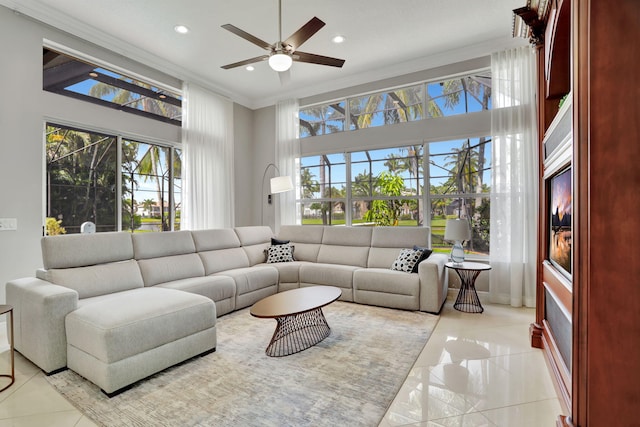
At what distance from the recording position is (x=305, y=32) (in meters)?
2.54

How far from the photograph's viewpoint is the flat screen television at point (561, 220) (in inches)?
74.3

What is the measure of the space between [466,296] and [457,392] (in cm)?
235

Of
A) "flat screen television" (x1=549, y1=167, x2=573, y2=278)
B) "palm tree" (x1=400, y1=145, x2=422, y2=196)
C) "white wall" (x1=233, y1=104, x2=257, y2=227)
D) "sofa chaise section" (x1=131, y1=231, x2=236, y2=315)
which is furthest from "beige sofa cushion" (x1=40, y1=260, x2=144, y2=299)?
"palm tree" (x1=400, y1=145, x2=422, y2=196)

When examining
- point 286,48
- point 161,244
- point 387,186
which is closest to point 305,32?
point 286,48

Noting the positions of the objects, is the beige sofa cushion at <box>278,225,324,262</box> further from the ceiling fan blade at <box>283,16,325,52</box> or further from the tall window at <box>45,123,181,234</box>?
the ceiling fan blade at <box>283,16,325,52</box>

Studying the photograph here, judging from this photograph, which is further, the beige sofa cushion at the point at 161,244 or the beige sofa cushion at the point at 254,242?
the beige sofa cushion at the point at 254,242

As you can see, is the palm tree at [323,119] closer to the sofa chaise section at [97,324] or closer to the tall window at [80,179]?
the tall window at [80,179]

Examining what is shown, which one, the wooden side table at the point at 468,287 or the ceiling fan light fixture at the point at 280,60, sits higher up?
the ceiling fan light fixture at the point at 280,60

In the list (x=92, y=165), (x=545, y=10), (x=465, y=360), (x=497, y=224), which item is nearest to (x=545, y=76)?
(x=545, y=10)

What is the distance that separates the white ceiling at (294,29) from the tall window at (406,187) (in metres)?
1.26

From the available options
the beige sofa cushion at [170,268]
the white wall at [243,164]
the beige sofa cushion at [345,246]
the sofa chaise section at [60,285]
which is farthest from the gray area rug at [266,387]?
the white wall at [243,164]

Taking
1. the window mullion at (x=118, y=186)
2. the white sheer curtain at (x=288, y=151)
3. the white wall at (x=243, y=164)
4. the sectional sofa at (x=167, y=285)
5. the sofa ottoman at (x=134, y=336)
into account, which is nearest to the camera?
the sofa ottoman at (x=134, y=336)

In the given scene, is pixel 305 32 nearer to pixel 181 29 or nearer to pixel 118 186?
pixel 181 29

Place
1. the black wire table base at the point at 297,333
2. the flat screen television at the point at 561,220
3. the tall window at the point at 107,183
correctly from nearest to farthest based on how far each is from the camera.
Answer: the flat screen television at the point at 561,220 → the black wire table base at the point at 297,333 → the tall window at the point at 107,183
